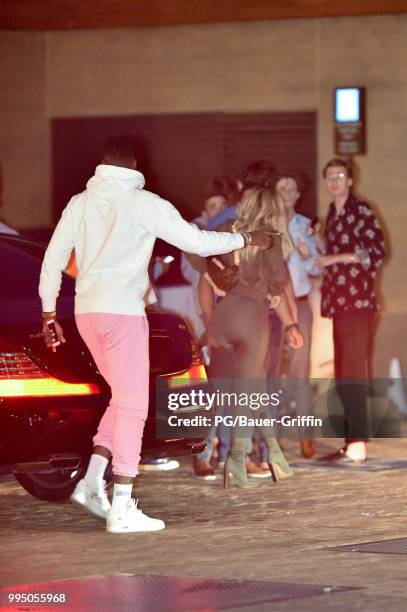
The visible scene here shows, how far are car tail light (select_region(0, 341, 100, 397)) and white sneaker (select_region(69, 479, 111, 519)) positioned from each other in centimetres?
57

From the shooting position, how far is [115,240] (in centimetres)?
849

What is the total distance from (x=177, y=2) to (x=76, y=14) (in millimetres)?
1101

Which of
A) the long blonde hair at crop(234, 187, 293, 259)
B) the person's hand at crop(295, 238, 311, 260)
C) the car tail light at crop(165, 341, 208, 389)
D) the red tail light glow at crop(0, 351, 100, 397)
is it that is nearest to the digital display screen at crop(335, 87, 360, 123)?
the person's hand at crop(295, 238, 311, 260)

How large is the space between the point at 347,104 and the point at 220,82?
1291 mm

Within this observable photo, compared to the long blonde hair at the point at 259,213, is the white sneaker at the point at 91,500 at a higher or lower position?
lower

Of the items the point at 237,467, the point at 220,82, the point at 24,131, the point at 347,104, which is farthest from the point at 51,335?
the point at 24,131

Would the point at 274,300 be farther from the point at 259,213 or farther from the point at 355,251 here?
the point at 355,251

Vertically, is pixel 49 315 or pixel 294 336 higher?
pixel 49 315

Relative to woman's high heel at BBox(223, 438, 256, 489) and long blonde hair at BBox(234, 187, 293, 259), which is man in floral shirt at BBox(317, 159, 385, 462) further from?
woman's high heel at BBox(223, 438, 256, 489)

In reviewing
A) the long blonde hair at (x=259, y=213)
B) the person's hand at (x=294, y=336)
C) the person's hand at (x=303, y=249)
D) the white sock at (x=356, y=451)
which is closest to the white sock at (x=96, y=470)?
the long blonde hair at (x=259, y=213)

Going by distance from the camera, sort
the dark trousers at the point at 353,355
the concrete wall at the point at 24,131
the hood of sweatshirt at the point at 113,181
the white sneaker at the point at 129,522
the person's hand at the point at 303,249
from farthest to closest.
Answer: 1. the concrete wall at the point at 24,131
2. the person's hand at the point at 303,249
3. the dark trousers at the point at 353,355
4. the hood of sweatshirt at the point at 113,181
5. the white sneaker at the point at 129,522

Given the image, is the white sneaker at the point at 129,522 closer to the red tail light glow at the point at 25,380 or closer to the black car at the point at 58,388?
the black car at the point at 58,388

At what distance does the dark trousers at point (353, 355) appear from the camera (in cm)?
1127

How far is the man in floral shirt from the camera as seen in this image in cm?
1120
